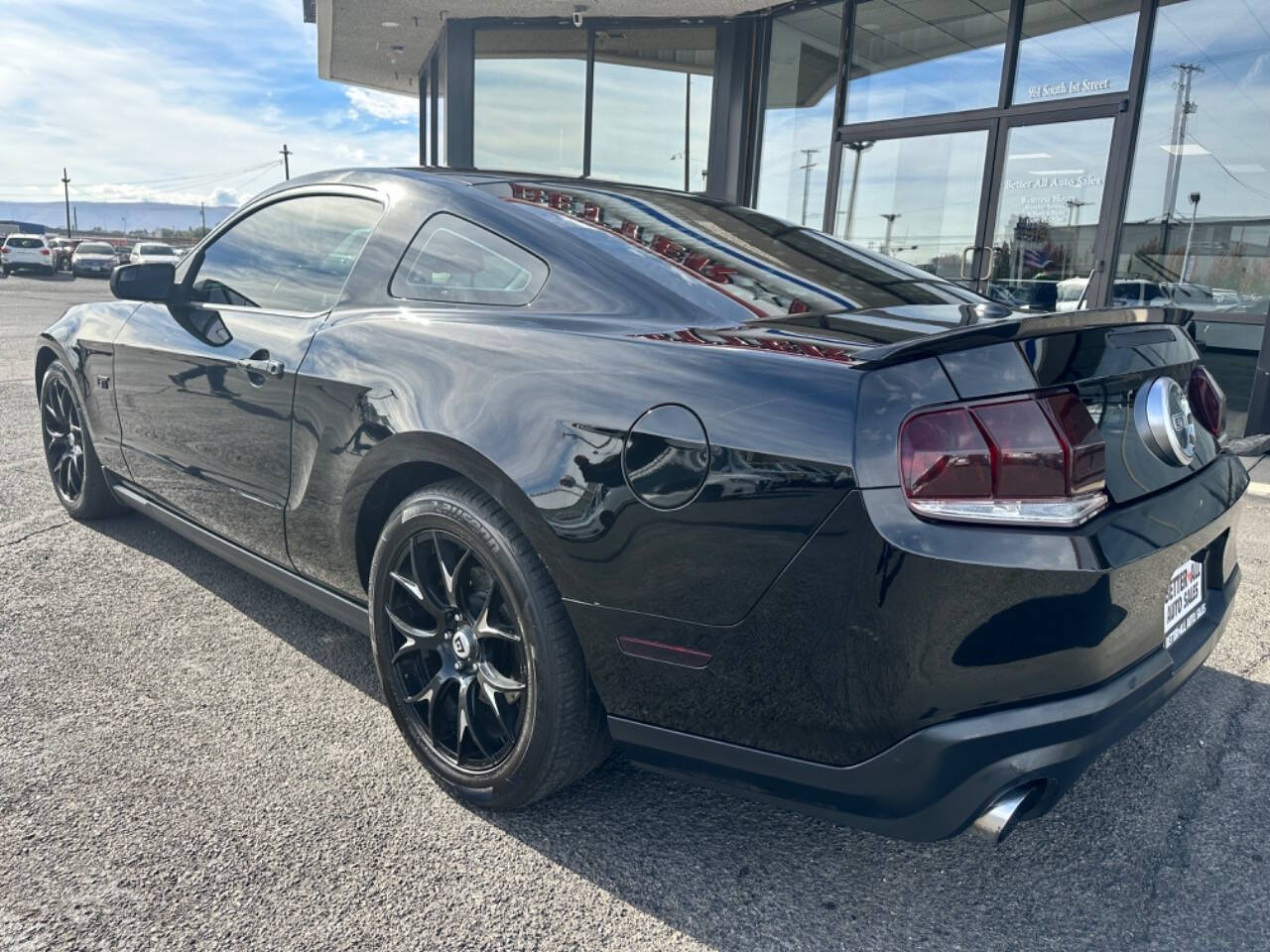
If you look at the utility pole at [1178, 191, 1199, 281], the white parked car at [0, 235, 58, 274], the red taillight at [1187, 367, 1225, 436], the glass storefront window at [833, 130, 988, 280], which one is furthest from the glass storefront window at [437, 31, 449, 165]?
the white parked car at [0, 235, 58, 274]

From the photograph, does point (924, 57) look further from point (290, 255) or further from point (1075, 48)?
point (290, 255)

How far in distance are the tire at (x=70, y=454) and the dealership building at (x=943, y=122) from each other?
12.7 feet

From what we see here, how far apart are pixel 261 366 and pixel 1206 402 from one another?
246cm

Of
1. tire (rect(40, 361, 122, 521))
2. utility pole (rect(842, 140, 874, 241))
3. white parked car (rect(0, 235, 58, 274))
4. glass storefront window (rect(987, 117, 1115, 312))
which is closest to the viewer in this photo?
tire (rect(40, 361, 122, 521))

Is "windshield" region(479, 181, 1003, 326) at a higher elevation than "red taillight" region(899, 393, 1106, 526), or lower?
higher

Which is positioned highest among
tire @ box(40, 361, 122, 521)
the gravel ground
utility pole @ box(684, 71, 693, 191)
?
utility pole @ box(684, 71, 693, 191)

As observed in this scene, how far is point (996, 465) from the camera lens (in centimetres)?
152

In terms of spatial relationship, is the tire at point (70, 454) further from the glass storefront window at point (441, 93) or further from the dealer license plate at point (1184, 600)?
the glass storefront window at point (441, 93)

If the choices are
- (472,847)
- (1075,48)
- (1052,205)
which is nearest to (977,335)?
(472,847)

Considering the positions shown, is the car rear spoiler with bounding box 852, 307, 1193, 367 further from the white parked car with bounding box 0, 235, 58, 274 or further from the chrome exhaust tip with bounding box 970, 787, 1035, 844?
the white parked car with bounding box 0, 235, 58, 274

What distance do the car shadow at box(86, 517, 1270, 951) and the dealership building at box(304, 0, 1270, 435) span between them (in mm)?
2865

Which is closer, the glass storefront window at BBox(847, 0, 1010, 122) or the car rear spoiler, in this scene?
the car rear spoiler

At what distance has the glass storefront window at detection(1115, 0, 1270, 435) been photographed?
21.7 feet

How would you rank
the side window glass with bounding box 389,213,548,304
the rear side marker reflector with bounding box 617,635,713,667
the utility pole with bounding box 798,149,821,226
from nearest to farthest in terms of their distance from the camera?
the rear side marker reflector with bounding box 617,635,713,667 → the side window glass with bounding box 389,213,548,304 → the utility pole with bounding box 798,149,821,226
